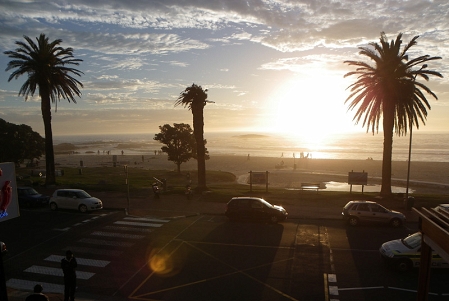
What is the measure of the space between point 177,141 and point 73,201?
29.4m

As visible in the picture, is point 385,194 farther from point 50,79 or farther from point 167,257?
point 50,79

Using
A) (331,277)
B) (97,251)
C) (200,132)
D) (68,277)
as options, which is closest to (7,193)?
(68,277)

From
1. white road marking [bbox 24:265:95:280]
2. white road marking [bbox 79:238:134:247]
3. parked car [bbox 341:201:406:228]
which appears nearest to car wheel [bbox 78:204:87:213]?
white road marking [bbox 79:238:134:247]

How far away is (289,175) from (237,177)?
888cm

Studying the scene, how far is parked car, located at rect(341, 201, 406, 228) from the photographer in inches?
882

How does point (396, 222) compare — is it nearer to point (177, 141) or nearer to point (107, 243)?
point (107, 243)

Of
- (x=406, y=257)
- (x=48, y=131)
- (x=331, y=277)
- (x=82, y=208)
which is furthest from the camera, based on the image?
(x=48, y=131)

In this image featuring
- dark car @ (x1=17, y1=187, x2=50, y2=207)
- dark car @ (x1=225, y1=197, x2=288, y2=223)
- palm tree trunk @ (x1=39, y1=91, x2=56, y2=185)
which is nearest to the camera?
dark car @ (x1=225, y1=197, x2=288, y2=223)

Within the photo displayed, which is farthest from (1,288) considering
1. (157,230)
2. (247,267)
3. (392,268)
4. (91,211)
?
(91,211)

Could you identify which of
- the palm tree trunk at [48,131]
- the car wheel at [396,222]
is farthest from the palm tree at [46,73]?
the car wheel at [396,222]

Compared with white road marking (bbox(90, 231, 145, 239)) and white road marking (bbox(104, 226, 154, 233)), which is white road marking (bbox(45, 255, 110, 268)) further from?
white road marking (bbox(104, 226, 154, 233))

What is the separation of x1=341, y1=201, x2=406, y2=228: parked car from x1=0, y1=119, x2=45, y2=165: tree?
53.1 m

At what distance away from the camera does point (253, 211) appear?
23.0 meters

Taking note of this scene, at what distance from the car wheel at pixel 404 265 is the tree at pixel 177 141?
42010mm
